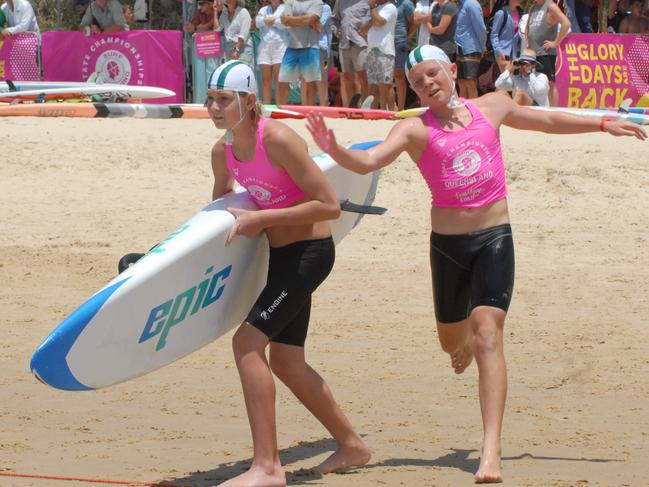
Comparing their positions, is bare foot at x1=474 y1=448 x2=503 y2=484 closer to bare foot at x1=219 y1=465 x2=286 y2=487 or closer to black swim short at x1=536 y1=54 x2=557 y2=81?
bare foot at x1=219 y1=465 x2=286 y2=487

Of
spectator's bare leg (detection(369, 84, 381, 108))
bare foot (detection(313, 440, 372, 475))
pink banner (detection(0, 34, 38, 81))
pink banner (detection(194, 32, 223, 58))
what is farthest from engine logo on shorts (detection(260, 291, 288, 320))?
pink banner (detection(0, 34, 38, 81))

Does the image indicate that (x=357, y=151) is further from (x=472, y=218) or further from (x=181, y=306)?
(x=181, y=306)

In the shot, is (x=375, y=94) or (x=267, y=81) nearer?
(x=375, y=94)

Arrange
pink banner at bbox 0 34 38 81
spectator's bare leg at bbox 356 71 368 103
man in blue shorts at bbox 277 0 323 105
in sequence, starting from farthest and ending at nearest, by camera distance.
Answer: pink banner at bbox 0 34 38 81 → spectator's bare leg at bbox 356 71 368 103 → man in blue shorts at bbox 277 0 323 105

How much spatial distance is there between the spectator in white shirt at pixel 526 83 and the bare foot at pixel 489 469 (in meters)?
9.26

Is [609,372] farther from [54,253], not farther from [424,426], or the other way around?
[54,253]

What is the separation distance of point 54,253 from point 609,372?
17.4 feet

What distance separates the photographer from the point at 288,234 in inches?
218

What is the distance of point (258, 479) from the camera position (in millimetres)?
5270

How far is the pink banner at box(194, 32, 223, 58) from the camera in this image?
1670cm

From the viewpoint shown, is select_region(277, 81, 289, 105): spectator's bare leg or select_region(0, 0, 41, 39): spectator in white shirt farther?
select_region(0, 0, 41, 39): spectator in white shirt

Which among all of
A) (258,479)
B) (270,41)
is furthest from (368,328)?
(270,41)

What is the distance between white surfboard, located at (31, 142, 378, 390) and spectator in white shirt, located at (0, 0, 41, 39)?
1226 centimetres

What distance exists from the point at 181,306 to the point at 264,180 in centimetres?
68
